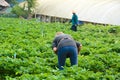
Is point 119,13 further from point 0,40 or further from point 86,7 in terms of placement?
point 0,40

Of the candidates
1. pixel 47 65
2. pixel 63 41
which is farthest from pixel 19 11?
pixel 63 41

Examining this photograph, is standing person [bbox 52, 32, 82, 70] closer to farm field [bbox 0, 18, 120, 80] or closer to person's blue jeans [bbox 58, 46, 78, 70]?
person's blue jeans [bbox 58, 46, 78, 70]

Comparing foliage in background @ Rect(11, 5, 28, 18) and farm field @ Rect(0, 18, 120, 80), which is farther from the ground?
foliage in background @ Rect(11, 5, 28, 18)

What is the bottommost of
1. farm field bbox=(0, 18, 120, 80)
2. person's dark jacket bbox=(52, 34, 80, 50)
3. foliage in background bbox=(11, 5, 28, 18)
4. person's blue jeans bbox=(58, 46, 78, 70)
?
farm field bbox=(0, 18, 120, 80)

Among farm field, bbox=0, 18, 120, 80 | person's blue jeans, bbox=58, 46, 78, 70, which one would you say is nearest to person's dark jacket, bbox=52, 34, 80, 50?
person's blue jeans, bbox=58, 46, 78, 70

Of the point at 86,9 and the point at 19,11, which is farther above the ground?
the point at 86,9

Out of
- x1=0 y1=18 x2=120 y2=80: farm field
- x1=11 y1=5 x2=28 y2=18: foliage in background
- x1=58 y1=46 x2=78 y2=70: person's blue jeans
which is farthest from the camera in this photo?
x1=11 y1=5 x2=28 y2=18: foliage in background

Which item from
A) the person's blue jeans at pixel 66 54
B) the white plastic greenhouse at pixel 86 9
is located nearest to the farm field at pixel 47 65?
the person's blue jeans at pixel 66 54

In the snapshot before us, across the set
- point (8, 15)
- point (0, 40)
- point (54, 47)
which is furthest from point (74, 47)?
point (8, 15)

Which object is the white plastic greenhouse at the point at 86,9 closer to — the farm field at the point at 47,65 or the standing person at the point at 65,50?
the farm field at the point at 47,65

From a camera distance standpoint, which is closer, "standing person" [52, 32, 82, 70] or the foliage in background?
"standing person" [52, 32, 82, 70]

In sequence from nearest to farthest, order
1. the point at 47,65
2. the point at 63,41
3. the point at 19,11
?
the point at 63,41 < the point at 47,65 < the point at 19,11

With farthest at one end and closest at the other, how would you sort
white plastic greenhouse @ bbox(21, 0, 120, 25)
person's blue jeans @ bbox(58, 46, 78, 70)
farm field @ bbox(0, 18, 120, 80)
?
white plastic greenhouse @ bbox(21, 0, 120, 25)
person's blue jeans @ bbox(58, 46, 78, 70)
farm field @ bbox(0, 18, 120, 80)

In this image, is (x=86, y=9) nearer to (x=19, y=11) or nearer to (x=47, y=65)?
(x=19, y=11)
